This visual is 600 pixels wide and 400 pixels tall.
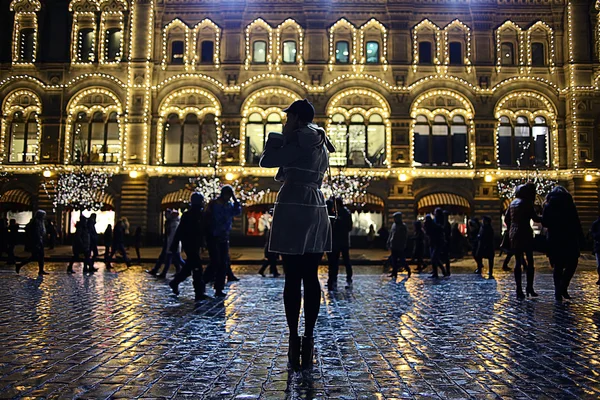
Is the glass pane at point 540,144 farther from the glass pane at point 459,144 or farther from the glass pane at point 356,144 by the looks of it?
the glass pane at point 356,144

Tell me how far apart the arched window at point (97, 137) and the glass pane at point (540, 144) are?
24.5m

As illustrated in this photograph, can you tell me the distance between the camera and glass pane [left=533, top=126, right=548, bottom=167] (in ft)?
99.7

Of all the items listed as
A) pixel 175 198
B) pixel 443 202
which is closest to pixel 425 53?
pixel 443 202

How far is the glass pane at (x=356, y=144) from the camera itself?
30406mm

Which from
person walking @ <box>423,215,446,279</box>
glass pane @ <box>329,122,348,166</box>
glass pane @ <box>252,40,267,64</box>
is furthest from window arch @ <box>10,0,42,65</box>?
person walking @ <box>423,215,446,279</box>

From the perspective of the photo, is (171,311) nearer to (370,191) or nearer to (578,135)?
(370,191)

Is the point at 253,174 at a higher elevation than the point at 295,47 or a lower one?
lower

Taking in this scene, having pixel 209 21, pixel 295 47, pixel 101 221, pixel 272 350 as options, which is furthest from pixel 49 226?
pixel 272 350

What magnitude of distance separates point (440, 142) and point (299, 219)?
27.4 metres

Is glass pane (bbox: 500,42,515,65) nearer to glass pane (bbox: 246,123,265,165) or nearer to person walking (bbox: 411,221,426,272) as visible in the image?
glass pane (bbox: 246,123,265,165)

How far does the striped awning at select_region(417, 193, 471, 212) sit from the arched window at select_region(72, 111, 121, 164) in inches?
715

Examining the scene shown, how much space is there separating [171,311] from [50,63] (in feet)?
91.8

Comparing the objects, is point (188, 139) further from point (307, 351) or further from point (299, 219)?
point (307, 351)

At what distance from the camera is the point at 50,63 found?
30578 mm
